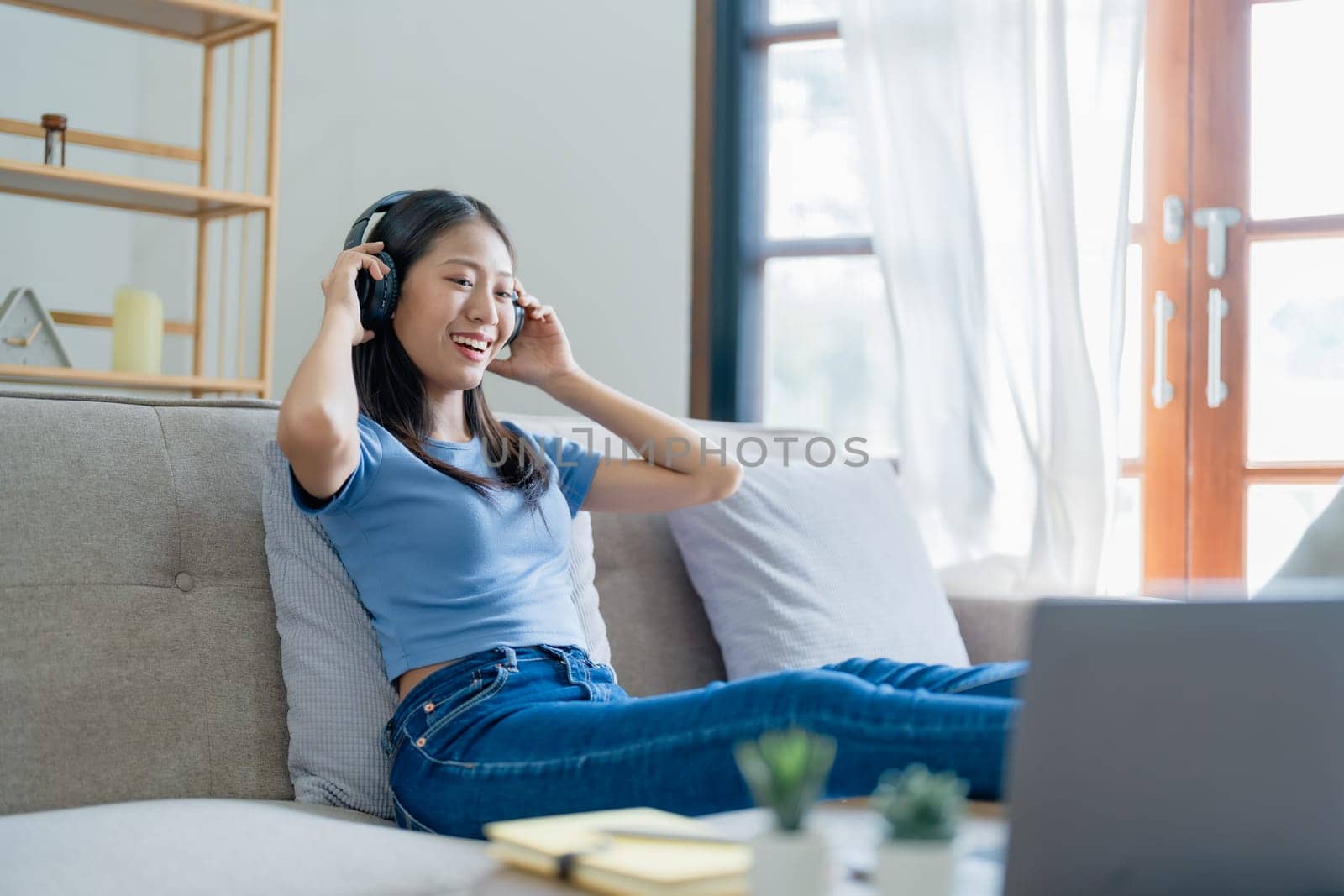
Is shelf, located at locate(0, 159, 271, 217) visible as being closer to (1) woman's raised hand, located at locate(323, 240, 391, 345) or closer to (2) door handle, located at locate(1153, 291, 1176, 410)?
(1) woman's raised hand, located at locate(323, 240, 391, 345)

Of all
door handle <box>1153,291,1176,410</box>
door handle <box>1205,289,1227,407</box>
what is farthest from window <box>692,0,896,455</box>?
door handle <box>1205,289,1227,407</box>

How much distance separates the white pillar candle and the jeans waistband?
5.69 feet

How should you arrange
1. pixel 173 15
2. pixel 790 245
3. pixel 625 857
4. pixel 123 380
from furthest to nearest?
pixel 790 245 < pixel 173 15 < pixel 123 380 < pixel 625 857

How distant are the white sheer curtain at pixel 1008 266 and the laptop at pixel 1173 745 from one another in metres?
1.92

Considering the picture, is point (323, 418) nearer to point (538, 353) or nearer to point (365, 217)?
point (365, 217)

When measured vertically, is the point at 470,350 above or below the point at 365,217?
below

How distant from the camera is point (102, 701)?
4.51ft

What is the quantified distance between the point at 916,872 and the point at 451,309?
114 centimetres

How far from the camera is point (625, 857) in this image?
30.7 inches

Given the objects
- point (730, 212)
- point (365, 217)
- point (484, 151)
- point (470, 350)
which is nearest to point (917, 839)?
point (470, 350)

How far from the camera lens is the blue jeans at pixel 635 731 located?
3.59ft

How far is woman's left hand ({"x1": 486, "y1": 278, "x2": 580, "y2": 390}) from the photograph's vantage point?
75.0 inches

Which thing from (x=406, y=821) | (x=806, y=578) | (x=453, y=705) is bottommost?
(x=406, y=821)

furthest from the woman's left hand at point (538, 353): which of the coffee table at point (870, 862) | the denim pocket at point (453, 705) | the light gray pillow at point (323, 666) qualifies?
the coffee table at point (870, 862)
